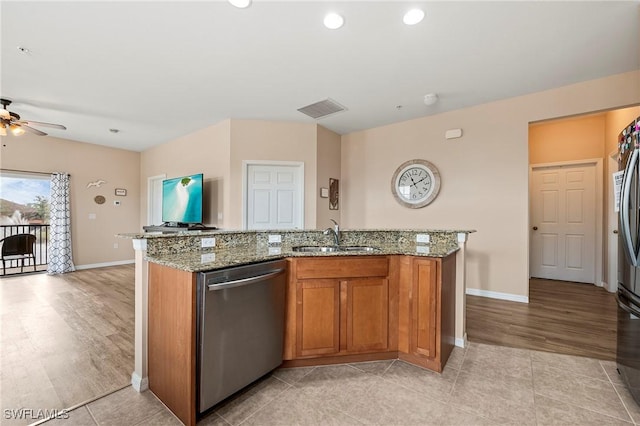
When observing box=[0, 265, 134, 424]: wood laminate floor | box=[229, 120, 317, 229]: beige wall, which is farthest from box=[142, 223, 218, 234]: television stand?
box=[0, 265, 134, 424]: wood laminate floor

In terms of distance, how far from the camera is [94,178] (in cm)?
601

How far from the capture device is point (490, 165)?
12.5ft

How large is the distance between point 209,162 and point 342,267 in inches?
144

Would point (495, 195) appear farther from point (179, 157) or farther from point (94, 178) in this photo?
point (94, 178)

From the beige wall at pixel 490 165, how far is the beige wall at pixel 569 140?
Answer: 45.9 inches

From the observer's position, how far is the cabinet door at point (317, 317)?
6.64 ft

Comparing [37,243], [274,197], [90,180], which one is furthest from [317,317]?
[37,243]

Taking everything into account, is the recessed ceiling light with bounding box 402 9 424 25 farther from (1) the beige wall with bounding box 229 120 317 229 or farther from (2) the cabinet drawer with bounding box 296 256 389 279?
(1) the beige wall with bounding box 229 120 317 229

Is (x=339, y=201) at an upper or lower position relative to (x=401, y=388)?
upper

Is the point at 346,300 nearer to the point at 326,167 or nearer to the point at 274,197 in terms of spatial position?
the point at 274,197

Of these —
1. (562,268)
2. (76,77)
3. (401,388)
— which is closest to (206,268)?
(401,388)

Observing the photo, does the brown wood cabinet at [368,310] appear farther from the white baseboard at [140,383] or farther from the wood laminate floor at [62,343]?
the wood laminate floor at [62,343]

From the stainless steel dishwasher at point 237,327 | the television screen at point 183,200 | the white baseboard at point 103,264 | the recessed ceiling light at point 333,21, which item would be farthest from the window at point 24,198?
the recessed ceiling light at point 333,21

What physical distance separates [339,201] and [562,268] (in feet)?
13.2
